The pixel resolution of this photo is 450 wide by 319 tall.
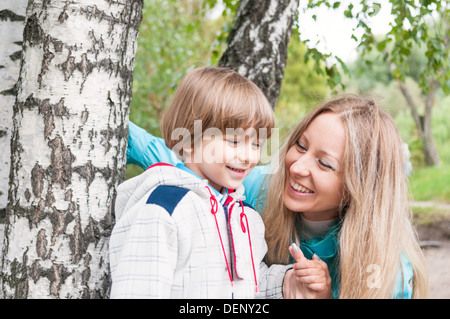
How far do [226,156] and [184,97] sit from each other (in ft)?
0.87

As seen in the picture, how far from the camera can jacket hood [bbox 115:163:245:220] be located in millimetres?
1380

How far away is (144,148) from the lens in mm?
1861

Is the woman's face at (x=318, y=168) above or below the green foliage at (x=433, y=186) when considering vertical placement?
below

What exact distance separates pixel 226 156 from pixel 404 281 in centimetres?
89

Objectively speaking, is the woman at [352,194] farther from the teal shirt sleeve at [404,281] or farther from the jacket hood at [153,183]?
the jacket hood at [153,183]

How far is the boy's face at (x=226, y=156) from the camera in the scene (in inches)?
58.6

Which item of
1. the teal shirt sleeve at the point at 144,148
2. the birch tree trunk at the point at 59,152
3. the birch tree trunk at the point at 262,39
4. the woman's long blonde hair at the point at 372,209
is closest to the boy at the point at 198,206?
the birch tree trunk at the point at 59,152

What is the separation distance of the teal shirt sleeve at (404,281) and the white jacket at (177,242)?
58cm

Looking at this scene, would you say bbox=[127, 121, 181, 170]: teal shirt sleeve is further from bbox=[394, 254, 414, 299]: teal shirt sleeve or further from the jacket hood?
bbox=[394, 254, 414, 299]: teal shirt sleeve

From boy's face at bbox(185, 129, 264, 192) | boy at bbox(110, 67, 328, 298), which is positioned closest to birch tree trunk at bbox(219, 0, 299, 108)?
boy at bbox(110, 67, 328, 298)

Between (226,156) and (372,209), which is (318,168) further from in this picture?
(226,156)

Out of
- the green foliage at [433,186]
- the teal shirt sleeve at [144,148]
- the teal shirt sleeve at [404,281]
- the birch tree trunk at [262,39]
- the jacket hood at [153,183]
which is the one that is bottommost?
the teal shirt sleeve at [404,281]
